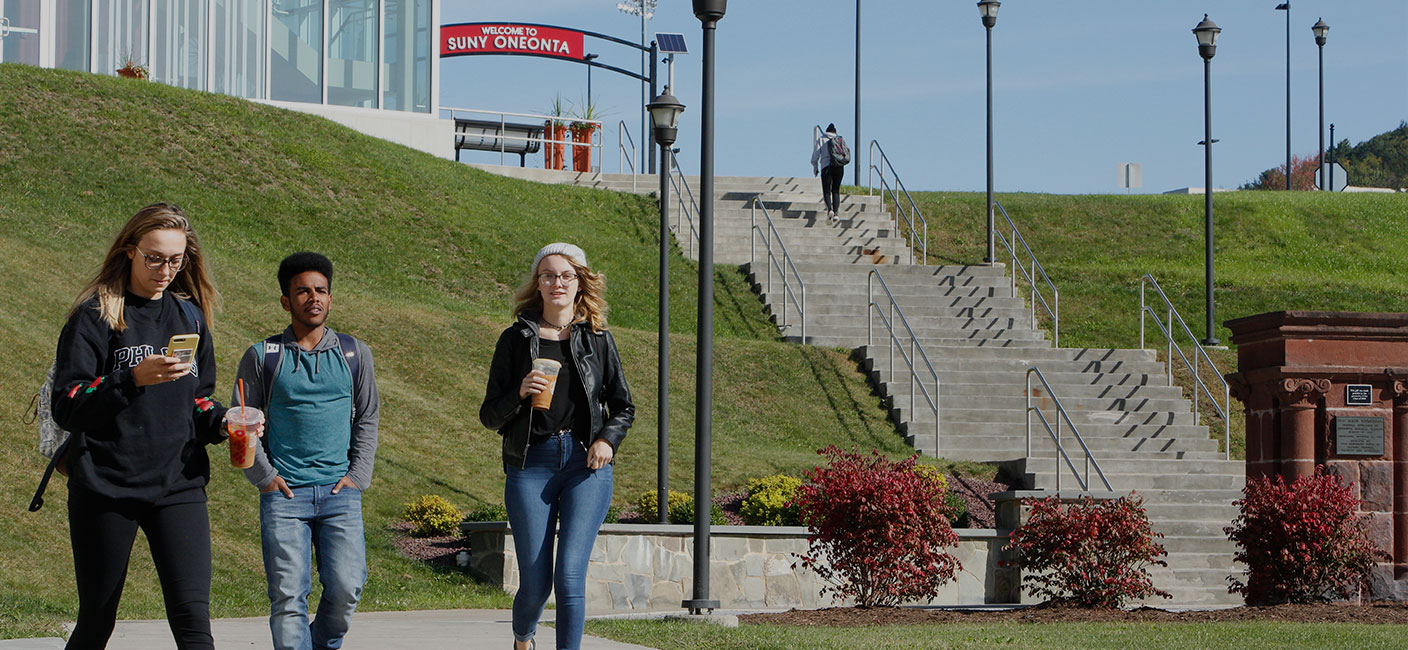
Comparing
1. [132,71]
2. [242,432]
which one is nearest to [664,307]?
[242,432]

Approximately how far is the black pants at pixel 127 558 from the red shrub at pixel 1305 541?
30.6 feet

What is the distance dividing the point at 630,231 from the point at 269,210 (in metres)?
7.25

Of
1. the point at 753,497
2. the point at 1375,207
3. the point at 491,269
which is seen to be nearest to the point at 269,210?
the point at 491,269

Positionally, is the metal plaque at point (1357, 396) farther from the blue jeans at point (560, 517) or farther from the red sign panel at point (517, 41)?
the red sign panel at point (517, 41)

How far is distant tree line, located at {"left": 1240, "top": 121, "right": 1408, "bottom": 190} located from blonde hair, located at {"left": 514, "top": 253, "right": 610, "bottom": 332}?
9232 centimetres

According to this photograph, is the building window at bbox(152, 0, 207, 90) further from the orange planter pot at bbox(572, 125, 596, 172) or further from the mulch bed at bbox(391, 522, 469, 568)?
the mulch bed at bbox(391, 522, 469, 568)

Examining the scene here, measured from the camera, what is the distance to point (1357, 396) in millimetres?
13359

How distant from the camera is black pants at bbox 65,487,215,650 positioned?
536cm

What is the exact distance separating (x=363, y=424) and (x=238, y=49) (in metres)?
28.6

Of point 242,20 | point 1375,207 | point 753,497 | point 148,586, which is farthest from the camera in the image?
point 1375,207

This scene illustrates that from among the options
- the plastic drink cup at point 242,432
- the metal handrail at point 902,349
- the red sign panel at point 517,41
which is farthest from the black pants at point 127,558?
the red sign panel at point 517,41

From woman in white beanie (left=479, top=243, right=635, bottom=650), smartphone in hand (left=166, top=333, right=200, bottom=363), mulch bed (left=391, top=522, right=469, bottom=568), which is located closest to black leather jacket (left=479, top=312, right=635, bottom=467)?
woman in white beanie (left=479, top=243, right=635, bottom=650)

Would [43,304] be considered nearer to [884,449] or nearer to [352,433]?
[884,449]

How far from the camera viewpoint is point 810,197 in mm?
31922
